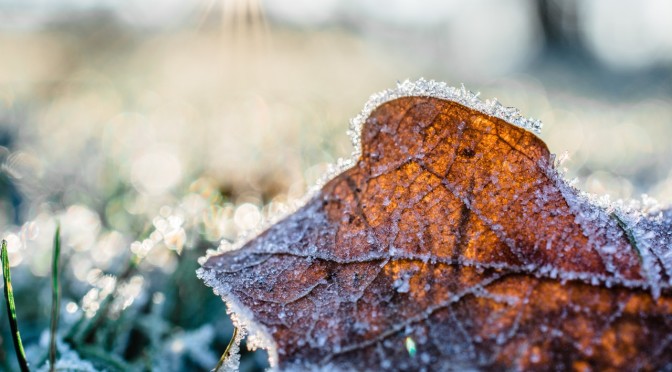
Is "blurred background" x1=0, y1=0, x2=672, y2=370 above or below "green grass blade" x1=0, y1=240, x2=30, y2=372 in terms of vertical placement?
above

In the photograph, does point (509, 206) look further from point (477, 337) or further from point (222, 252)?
point (222, 252)

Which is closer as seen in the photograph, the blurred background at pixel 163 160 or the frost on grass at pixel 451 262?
the frost on grass at pixel 451 262

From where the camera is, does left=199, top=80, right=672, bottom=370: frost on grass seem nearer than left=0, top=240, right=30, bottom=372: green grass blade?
Yes

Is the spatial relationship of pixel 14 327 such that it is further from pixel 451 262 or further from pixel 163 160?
pixel 163 160

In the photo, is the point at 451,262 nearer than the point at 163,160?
Yes

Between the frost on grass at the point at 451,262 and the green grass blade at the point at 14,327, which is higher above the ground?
the frost on grass at the point at 451,262

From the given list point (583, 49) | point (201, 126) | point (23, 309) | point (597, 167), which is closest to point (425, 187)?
point (23, 309)

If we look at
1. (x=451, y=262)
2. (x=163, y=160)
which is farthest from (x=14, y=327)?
(x=163, y=160)

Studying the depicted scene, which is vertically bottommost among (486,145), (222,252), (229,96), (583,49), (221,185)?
(222,252)
